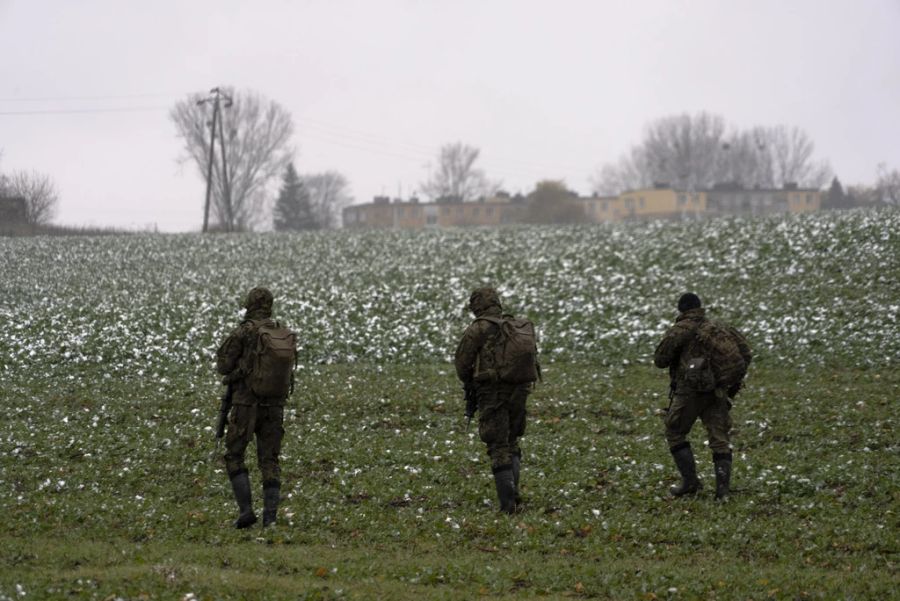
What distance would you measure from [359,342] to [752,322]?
10.3 m

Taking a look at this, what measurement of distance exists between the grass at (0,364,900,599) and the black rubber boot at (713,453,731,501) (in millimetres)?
316

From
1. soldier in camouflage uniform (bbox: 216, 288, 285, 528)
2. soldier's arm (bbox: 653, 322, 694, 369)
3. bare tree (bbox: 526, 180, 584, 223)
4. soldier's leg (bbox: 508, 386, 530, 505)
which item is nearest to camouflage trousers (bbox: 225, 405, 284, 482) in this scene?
soldier in camouflage uniform (bbox: 216, 288, 285, 528)

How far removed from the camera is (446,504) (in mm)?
12109

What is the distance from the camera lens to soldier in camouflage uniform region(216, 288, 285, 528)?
1065 cm

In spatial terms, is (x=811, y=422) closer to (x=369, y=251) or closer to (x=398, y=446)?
(x=398, y=446)

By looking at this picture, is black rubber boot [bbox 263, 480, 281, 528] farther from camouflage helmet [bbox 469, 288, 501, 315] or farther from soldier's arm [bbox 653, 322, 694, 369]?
soldier's arm [bbox 653, 322, 694, 369]

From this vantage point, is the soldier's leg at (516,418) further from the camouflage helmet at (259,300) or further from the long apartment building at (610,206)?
the long apartment building at (610,206)

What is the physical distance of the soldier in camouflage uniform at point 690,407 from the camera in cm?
1165

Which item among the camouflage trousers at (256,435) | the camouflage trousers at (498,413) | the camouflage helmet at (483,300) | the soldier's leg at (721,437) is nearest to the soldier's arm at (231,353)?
the camouflage trousers at (256,435)

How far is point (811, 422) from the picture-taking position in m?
16.3

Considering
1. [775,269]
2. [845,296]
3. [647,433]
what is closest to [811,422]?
[647,433]

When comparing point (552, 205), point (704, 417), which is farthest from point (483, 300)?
point (552, 205)

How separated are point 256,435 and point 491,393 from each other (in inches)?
105

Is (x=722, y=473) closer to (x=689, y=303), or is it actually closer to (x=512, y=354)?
(x=689, y=303)
